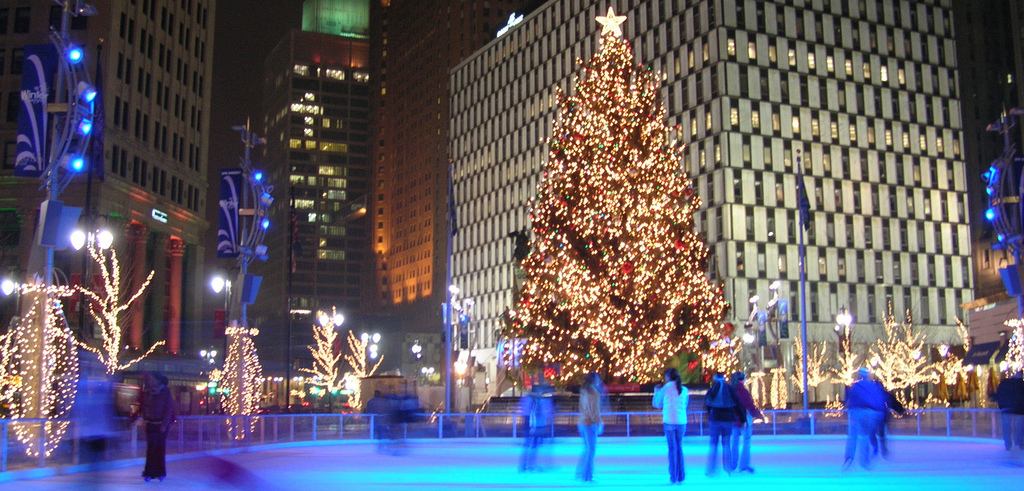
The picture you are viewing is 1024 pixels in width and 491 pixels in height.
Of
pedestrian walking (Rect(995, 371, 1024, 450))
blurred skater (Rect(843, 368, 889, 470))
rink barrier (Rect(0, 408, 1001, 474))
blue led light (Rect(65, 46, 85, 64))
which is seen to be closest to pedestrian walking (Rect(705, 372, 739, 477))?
blurred skater (Rect(843, 368, 889, 470))

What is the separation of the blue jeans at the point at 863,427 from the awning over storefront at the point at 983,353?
44466 millimetres

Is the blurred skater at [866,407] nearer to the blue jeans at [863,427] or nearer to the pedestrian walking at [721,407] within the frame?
the blue jeans at [863,427]

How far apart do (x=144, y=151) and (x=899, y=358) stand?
5846 cm

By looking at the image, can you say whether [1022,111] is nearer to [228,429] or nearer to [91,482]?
[228,429]

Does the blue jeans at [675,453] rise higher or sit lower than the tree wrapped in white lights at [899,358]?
lower

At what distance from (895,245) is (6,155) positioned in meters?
73.7

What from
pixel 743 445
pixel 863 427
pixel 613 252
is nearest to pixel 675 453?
pixel 743 445

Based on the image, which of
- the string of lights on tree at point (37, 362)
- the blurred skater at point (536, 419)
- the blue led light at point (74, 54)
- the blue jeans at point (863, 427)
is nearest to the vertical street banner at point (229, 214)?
the string of lights on tree at point (37, 362)

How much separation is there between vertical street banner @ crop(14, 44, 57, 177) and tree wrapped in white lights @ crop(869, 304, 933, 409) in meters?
59.0

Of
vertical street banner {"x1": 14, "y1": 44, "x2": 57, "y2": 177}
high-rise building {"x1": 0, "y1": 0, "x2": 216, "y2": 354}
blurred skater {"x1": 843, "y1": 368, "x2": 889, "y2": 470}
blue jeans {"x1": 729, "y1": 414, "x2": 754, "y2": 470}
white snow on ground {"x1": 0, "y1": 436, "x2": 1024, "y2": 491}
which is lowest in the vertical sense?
white snow on ground {"x1": 0, "y1": 436, "x2": 1024, "y2": 491}

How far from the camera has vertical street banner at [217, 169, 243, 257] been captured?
3084 centimetres

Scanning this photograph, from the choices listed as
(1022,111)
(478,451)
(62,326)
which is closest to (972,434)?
(1022,111)

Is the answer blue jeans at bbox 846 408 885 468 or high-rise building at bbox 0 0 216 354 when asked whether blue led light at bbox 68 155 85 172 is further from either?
high-rise building at bbox 0 0 216 354

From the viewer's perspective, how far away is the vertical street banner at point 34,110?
65.1ft
